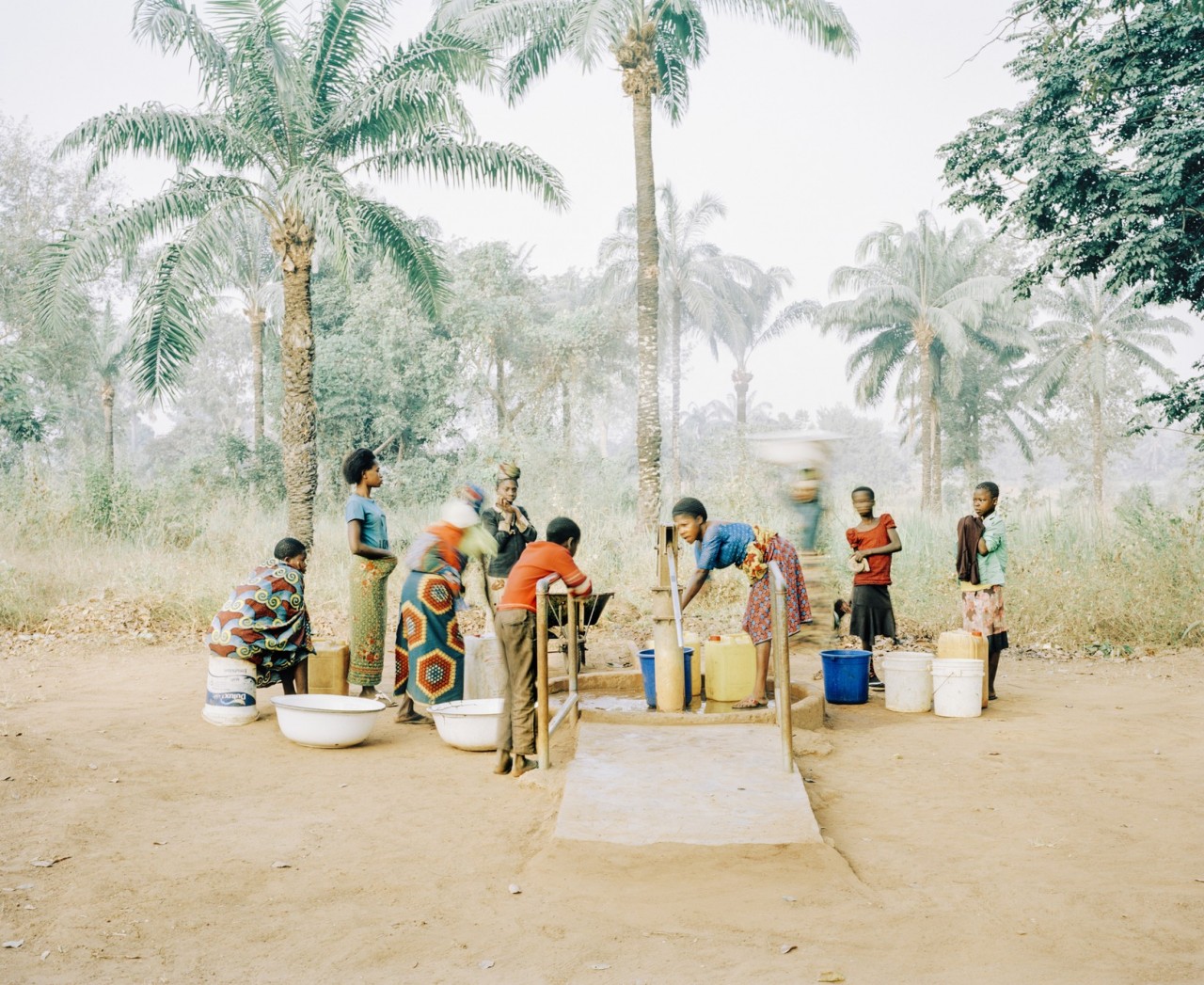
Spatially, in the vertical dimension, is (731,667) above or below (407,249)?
below

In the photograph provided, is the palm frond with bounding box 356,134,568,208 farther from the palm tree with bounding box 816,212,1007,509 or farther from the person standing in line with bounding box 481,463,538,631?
the palm tree with bounding box 816,212,1007,509

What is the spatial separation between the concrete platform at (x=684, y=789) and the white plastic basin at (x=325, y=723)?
1.36m

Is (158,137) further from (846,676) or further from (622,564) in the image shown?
(846,676)

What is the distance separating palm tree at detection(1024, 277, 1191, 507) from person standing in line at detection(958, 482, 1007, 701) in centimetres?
2684

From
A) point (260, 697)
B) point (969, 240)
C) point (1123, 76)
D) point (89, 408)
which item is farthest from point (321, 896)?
point (89, 408)

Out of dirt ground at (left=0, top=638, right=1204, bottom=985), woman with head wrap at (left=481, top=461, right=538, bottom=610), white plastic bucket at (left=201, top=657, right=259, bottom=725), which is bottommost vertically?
dirt ground at (left=0, top=638, right=1204, bottom=985)

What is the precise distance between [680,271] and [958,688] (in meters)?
29.7

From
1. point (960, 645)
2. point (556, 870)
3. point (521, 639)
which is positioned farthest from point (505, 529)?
point (556, 870)

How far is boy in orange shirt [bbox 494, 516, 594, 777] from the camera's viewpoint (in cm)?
553

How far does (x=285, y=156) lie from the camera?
43.3 feet

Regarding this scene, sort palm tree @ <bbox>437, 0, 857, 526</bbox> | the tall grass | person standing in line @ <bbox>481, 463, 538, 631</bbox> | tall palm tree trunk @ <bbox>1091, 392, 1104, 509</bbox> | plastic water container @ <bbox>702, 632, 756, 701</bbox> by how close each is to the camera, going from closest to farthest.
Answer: plastic water container @ <bbox>702, 632, 756, 701</bbox>
person standing in line @ <bbox>481, 463, 538, 631</bbox>
the tall grass
palm tree @ <bbox>437, 0, 857, 526</bbox>
tall palm tree trunk @ <bbox>1091, 392, 1104, 509</bbox>

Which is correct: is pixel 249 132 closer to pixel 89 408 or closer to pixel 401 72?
pixel 401 72

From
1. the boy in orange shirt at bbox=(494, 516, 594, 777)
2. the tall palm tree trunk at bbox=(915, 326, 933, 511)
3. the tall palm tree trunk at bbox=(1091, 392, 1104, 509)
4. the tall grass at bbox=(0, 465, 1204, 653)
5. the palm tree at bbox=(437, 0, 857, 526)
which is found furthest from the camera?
the tall palm tree trunk at bbox=(1091, 392, 1104, 509)

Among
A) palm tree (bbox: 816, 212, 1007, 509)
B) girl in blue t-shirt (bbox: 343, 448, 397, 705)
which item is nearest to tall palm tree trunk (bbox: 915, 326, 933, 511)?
palm tree (bbox: 816, 212, 1007, 509)
